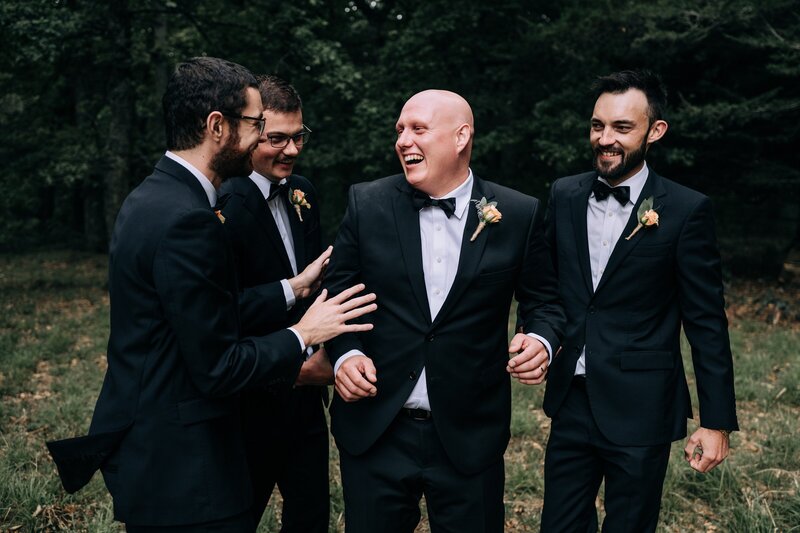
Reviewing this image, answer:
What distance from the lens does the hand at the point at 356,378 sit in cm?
263

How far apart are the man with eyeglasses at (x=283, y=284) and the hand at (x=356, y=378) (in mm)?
389

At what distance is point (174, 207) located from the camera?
7.58ft

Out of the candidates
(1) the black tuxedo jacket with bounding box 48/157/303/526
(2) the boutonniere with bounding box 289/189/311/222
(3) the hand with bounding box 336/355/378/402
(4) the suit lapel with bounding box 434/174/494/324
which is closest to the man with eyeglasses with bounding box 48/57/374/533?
(1) the black tuxedo jacket with bounding box 48/157/303/526

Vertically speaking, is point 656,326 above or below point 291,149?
below

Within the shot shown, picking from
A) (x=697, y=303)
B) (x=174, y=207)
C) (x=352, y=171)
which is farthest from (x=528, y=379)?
(x=352, y=171)

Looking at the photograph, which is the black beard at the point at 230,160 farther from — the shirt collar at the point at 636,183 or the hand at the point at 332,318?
the shirt collar at the point at 636,183

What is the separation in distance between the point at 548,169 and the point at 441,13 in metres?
5.71

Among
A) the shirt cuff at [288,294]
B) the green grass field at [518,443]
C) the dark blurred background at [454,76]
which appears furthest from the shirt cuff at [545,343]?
the dark blurred background at [454,76]

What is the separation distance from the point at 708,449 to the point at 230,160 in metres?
2.45

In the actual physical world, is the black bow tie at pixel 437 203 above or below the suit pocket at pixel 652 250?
above

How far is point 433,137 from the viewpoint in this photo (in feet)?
9.16

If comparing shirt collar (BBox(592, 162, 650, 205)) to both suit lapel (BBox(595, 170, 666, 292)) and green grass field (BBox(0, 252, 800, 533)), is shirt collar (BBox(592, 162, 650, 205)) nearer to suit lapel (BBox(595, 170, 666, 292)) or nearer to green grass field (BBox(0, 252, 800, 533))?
suit lapel (BBox(595, 170, 666, 292))

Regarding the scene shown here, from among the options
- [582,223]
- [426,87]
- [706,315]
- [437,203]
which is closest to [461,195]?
[437,203]

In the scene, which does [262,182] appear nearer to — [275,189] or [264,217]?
[275,189]
